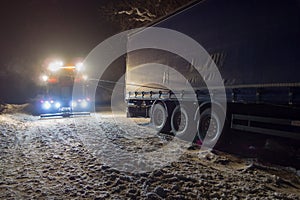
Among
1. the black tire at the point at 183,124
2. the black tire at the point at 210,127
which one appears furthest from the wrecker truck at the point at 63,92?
the black tire at the point at 210,127

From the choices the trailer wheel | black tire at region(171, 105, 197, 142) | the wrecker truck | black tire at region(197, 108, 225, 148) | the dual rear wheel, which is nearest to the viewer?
black tire at region(197, 108, 225, 148)

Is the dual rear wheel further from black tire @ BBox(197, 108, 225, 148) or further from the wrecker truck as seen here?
the wrecker truck

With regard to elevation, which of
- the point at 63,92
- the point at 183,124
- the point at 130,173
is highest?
the point at 63,92

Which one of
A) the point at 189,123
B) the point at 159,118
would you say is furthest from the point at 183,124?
the point at 159,118

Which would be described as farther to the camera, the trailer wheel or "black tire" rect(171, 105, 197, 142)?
the trailer wheel

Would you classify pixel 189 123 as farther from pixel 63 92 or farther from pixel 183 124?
pixel 63 92

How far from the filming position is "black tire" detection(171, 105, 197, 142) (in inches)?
315

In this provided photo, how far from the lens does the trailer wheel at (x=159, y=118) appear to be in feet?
30.0

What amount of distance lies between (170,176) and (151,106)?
5803 mm

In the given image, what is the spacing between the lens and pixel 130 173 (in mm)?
4715

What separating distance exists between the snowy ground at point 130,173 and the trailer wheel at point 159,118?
1.58 metres

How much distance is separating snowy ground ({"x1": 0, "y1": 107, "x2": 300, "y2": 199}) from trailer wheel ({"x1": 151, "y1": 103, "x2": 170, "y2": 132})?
1582mm

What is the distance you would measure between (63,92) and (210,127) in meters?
11.5

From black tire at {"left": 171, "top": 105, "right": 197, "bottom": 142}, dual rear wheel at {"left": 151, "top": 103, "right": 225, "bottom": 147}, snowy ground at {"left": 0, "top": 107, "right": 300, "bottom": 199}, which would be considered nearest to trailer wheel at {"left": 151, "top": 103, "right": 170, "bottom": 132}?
dual rear wheel at {"left": 151, "top": 103, "right": 225, "bottom": 147}
